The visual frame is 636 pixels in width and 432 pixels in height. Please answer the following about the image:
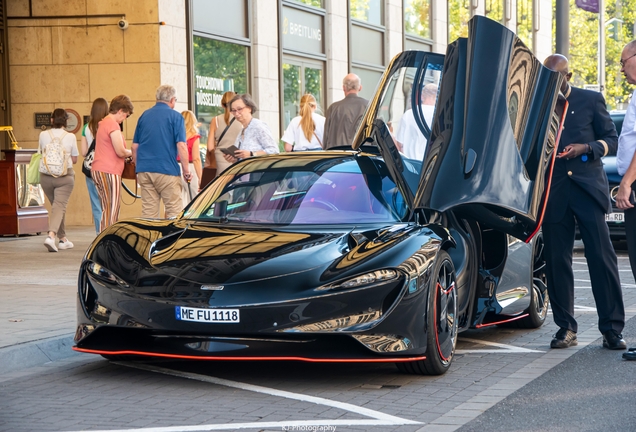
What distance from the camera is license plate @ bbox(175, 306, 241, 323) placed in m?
5.56

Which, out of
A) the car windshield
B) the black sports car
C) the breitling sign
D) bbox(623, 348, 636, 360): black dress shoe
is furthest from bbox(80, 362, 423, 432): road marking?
the breitling sign

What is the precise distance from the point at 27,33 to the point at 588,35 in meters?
37.7

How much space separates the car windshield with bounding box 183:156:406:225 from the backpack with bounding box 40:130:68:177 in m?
6.56

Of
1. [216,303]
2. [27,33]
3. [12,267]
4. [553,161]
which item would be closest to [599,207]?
[553,161]

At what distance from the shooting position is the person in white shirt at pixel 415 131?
6.84m

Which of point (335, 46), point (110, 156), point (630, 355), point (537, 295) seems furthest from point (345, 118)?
point (335, 46)

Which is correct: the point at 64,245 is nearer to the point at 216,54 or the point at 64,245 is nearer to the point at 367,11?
the point at 216,54

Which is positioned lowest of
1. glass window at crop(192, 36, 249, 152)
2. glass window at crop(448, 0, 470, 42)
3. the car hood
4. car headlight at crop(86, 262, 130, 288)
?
car headlight at crop(86, 262, 130, 288)

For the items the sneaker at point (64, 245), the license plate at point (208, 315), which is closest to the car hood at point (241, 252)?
the license plate at point (208, 315)

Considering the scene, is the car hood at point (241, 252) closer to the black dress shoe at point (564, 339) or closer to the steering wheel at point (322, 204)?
the steering wheel at point (322, 204)

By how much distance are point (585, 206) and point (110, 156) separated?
6.48 metres

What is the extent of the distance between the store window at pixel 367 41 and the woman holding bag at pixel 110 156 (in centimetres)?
1221

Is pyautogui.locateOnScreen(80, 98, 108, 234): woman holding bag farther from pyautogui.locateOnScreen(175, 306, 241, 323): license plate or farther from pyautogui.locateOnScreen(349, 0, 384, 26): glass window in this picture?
pyautogui.locateOnScreen(349, 0, 384, 26): glass window

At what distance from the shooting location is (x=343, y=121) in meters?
12.4
